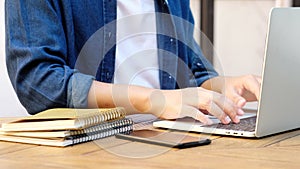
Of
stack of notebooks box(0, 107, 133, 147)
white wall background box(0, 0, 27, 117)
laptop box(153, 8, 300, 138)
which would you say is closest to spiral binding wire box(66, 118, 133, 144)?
stack of notebooks box(0, 107, 133, 147)

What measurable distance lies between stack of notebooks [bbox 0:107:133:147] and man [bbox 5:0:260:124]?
176 mm

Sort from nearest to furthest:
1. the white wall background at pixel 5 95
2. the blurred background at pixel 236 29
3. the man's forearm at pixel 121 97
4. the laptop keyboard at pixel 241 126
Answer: the laptop keyboard at pixel 241 126 < the man's forearm at pixel 121 97 < the white wall background at pixel 5 95 < the blurred background at pixel 236 29

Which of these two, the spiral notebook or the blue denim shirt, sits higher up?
the blue denim shirt

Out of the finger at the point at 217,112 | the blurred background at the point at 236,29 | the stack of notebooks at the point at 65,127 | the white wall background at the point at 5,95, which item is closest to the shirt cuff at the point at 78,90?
the stack of notebooks at the point at 65,127

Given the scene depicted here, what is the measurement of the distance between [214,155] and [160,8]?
2.87 feet

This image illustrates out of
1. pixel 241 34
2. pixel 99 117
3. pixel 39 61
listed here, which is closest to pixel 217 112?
pixel 99 117

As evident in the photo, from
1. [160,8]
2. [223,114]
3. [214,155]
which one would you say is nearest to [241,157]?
[214,155]

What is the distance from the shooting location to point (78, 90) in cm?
135

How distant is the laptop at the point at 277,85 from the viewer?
1074mm

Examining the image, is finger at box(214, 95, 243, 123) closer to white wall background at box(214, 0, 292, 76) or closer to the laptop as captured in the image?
the laptop

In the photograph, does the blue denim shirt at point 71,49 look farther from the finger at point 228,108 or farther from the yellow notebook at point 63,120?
the finger at point 228,108

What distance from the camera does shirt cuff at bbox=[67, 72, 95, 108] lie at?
1347mm

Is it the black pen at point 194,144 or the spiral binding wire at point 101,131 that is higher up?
the spiral binding wire at point 101,131

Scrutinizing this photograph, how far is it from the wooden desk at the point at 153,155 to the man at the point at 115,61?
203 mm
